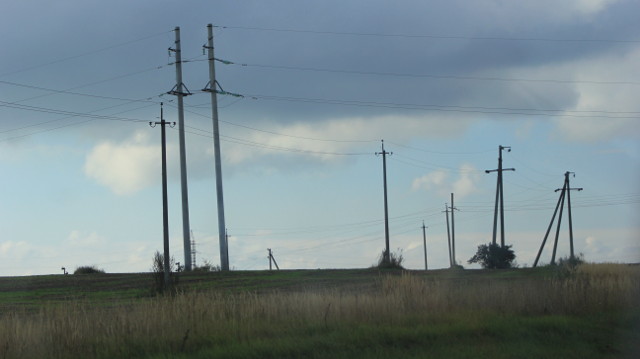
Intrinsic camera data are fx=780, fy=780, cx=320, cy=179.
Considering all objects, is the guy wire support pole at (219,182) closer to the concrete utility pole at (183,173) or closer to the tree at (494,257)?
the concrete utility pole at (183,173)

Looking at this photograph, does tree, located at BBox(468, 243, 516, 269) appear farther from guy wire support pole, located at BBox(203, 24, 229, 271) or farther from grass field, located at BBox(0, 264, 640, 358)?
grass field, located at BBox(0, 264, 640, 358)

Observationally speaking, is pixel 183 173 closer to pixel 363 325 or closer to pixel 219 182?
pixel 219 182

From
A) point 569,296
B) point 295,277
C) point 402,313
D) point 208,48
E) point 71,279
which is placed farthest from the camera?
point 208,48

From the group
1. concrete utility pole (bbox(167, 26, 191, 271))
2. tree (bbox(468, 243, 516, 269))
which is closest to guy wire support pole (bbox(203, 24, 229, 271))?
concrete utility pole (bbox(167, 26, 191, 271))

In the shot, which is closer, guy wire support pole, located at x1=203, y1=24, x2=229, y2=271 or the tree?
guy wire support pole, located at x1=203, y1=24, x2=229, y2=271

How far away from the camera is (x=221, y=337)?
17.6 metres

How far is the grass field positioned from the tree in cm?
3010

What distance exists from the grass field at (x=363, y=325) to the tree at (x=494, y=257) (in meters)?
30.1

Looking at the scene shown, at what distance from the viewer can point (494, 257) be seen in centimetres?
5597

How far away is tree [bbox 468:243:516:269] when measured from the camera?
5559cm

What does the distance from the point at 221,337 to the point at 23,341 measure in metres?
4.23

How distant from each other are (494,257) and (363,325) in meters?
39.0

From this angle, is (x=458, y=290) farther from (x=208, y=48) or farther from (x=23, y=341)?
(x=208, y=48)

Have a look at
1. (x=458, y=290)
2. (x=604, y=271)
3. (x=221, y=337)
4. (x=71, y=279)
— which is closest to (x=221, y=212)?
(x=71, y=279)
